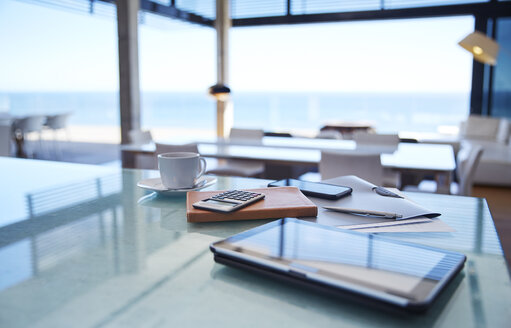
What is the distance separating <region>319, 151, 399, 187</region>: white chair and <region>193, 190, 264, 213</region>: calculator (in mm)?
1784

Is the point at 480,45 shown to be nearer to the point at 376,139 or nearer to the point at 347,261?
the point at 376,139

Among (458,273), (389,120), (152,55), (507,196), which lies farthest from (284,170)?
(152,55)

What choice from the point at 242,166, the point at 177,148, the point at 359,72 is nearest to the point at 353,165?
the point at 177,148

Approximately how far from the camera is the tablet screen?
444mm

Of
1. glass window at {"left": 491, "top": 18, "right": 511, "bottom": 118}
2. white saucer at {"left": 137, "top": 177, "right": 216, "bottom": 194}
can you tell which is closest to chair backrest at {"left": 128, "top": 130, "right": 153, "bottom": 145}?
white saucer at {"left": 137, "top": 177, "right": 216, "bottom": 194}

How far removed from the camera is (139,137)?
12.1 ft

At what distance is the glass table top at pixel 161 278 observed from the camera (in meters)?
0.41

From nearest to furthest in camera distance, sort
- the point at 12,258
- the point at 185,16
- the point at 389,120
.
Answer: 1. the point at 12,258
2. the point at 185,16
3. the point at 389,120

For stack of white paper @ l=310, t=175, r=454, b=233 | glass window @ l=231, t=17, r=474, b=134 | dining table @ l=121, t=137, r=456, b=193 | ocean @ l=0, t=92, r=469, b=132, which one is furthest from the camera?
glass window @ l=231, t=17, r=474, b=134

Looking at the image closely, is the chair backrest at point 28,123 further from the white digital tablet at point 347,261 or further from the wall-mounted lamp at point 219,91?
the white digital tablet at point 347,261

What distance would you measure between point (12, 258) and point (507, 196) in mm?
4951

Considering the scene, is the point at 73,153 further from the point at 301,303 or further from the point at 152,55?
the point at 152,55

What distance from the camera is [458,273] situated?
0.51m

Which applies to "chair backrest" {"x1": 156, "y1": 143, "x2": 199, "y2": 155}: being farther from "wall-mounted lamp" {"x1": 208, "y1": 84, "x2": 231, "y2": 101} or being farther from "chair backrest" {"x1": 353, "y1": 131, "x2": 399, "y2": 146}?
"chair backrest" {"x1": 353, "y1": 131, "x2": 399, "y2": 146}
